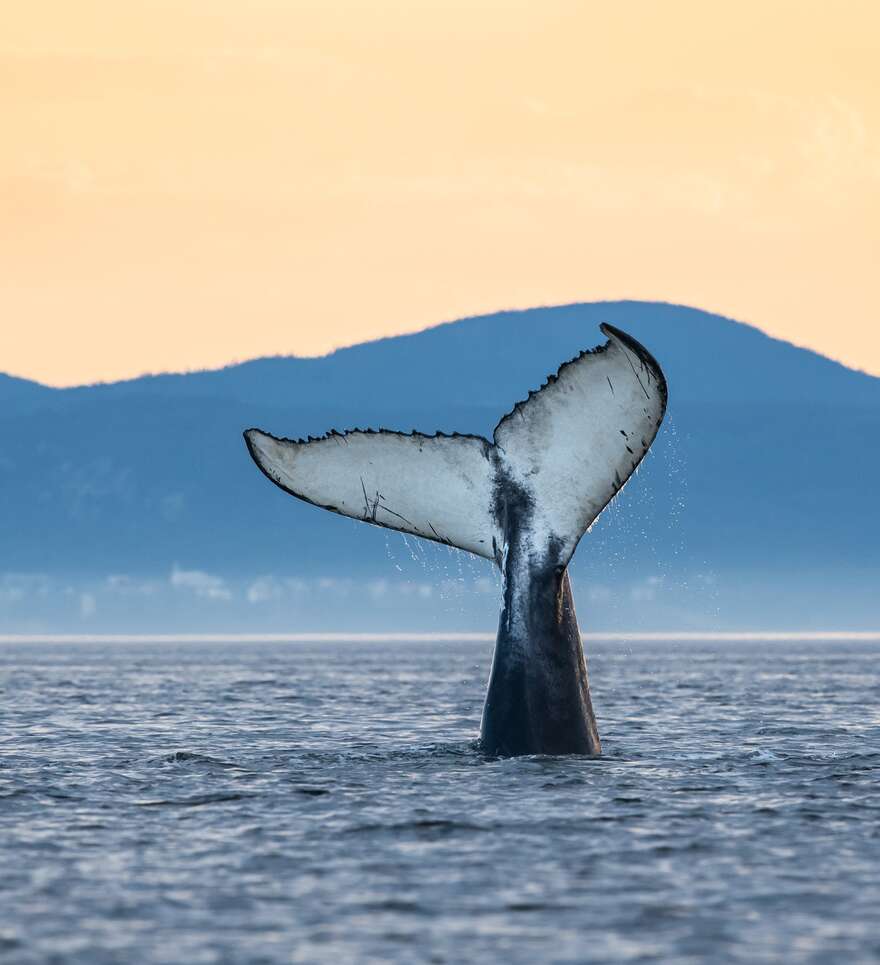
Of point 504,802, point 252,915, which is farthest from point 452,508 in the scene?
point 252,915

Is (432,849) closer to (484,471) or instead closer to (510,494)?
(510,494)

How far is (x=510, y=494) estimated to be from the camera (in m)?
14.8

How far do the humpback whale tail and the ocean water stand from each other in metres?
1.11

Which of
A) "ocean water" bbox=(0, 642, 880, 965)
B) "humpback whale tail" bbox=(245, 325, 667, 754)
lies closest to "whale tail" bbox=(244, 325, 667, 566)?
"humpback whale tail" bbox=(245, 325, 667, 754)

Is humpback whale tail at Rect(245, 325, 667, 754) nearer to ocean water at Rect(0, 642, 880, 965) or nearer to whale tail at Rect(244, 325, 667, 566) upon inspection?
whale tail at Rect(244, 325, 667, 566)

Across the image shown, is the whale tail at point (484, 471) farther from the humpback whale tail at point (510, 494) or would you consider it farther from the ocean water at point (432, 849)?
the ocean water at point (432, 849)

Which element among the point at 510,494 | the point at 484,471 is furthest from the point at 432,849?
the point at 484,471

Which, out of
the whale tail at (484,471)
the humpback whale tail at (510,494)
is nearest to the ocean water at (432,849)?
the humpback whale tail at (510,494)

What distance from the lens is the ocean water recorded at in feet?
32.7

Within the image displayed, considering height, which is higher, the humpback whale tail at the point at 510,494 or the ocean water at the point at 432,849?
the humpback whale tail at the point at 510,494

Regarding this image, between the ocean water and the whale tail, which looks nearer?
the ocean water

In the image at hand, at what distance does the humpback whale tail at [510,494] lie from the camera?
A: 1439 centimetres

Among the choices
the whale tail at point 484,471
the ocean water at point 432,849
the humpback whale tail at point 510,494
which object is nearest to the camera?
the ocean water at point 432,849

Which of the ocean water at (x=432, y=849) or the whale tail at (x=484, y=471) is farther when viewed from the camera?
the whale tail at (x=484, y=471)
